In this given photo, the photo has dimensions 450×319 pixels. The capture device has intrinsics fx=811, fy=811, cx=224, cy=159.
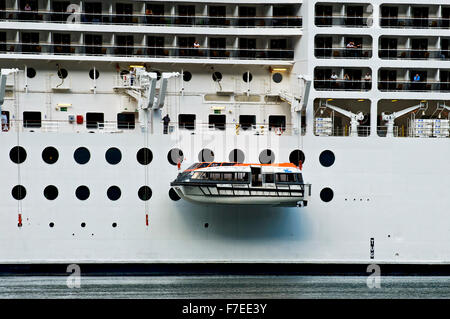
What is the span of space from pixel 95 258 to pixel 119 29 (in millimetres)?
7702

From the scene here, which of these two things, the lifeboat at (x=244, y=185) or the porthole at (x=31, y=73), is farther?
the porthole at (x=31, y=73)

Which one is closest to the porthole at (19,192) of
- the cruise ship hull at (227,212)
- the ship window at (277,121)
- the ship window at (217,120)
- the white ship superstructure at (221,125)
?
the white ship superstructure at (221,125)

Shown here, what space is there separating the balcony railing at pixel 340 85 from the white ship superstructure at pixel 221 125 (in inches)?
1.5

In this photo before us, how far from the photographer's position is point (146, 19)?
2778 centimetres

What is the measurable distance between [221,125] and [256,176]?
4.09 metres

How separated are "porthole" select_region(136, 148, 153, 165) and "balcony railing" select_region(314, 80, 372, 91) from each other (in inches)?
241

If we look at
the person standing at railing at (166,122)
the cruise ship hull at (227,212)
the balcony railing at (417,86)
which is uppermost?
the balcony railing at (417,86)

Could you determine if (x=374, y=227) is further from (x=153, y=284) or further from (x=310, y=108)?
(x=153, y=284)

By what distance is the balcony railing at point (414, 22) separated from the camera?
2775 centimetres

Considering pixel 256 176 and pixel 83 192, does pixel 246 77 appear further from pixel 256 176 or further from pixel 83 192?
pixel 83 192

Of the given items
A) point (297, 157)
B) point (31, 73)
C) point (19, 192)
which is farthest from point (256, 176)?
point (31, 73)

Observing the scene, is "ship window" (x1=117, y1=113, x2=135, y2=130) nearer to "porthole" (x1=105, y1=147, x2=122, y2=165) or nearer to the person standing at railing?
the person standing at railing

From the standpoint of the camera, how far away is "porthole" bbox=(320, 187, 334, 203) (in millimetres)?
26203

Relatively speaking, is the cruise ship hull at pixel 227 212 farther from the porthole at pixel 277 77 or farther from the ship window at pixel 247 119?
the porthole at pixel 277 77
